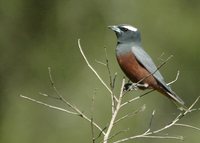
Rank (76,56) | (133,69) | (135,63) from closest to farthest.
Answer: (133,69) < (135,63) < (76,56)

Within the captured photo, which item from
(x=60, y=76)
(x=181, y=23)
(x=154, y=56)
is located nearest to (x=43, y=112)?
(x=60, y=76)

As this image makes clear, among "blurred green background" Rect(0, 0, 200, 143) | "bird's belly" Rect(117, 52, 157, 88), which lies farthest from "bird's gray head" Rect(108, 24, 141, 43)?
"blurred green background" Rect(0, 0, 200, 143)

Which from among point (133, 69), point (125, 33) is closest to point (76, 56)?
point (125, 33)

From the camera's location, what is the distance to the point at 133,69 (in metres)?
9.10

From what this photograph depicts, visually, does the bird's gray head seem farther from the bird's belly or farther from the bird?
the bird's belly

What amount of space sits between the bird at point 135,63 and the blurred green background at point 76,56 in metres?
7.72

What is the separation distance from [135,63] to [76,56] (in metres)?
11.0

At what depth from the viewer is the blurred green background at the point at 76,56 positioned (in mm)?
18188

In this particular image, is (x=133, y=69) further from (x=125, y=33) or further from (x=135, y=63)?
(x=125, y=33)

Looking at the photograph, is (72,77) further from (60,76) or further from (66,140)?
(66,140)

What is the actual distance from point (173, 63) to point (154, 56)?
4.66 ft

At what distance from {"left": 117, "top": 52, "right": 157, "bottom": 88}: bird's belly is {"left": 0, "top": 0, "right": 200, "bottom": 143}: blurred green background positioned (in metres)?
7.80

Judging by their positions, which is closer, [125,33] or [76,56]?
[125,33]

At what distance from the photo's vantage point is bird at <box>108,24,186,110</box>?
908 cm
